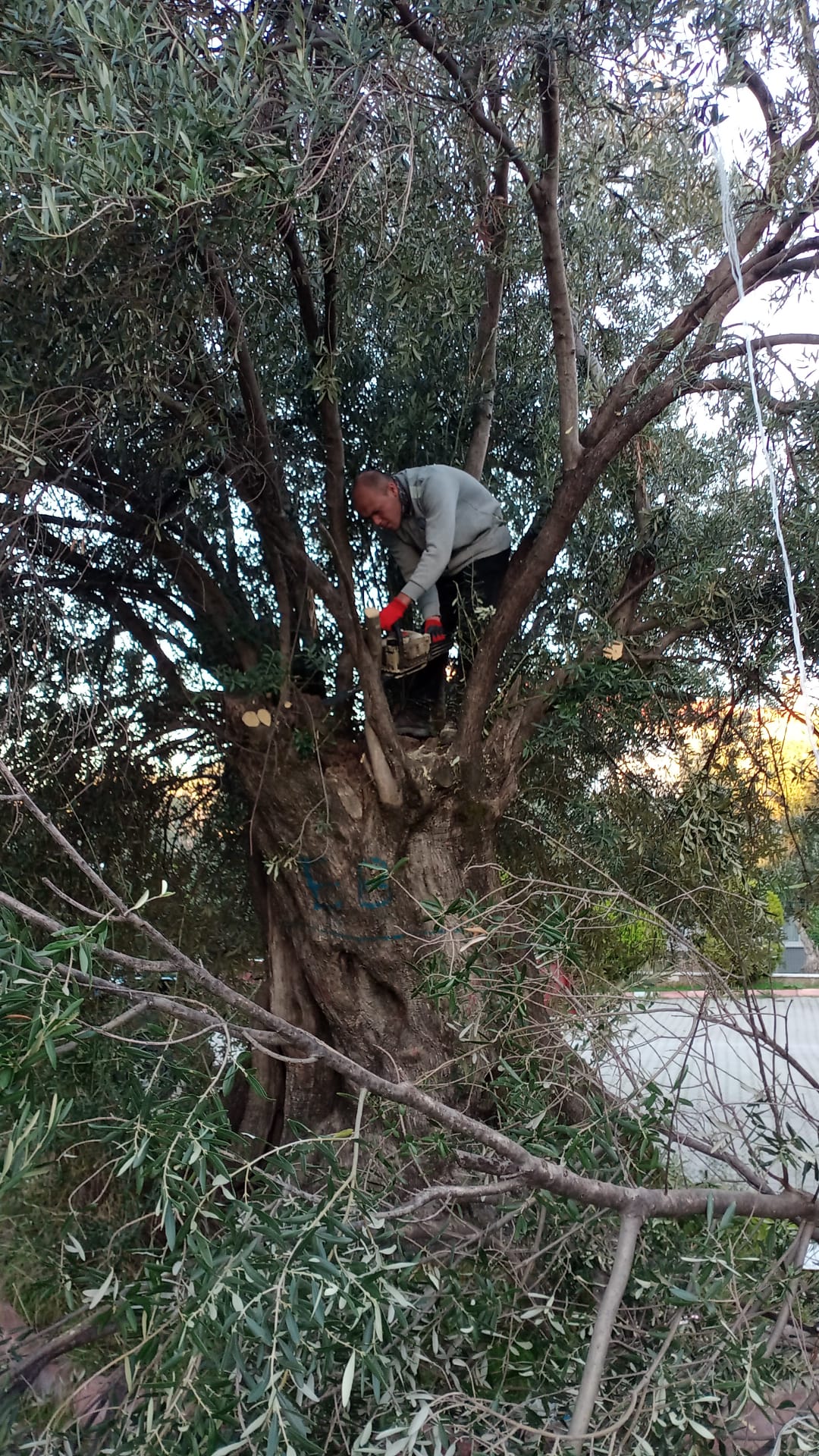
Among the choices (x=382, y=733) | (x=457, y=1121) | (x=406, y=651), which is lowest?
(x=457, y=1121)

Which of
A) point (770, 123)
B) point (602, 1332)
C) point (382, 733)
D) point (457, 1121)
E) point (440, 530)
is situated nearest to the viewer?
point (457, 1121)

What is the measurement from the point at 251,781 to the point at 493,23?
2.56 m

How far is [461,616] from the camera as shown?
3.99 m

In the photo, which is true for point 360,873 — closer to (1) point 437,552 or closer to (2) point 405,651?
(2) point 405,651

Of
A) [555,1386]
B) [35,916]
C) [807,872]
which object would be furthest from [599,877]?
[35,916]

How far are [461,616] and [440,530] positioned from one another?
1.43ft

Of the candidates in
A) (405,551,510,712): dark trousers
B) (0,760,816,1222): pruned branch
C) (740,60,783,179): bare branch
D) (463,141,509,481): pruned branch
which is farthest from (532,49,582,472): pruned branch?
(0,760,816,1222): pruned branch

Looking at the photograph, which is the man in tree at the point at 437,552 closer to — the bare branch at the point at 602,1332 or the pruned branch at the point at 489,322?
the pruned branch at the point at 489,322

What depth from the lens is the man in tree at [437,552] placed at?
3705mm

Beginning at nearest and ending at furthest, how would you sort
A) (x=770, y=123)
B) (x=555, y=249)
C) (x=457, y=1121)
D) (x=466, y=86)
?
(x=457, y=1121), (x=466, y=86), (x=770, y=123), (x=555, y=249)

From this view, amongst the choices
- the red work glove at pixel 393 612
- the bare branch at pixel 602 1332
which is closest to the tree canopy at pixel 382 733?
the bare branch at pixel 602 1332

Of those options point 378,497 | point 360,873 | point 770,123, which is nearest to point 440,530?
point 378,497

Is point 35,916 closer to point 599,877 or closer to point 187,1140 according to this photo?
point 187,1140

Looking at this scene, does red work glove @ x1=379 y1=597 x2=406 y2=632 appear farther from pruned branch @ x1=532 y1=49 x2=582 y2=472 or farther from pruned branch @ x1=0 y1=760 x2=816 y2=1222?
pruned branch @ x1=0 y1=760 x2=816 y2=1222
